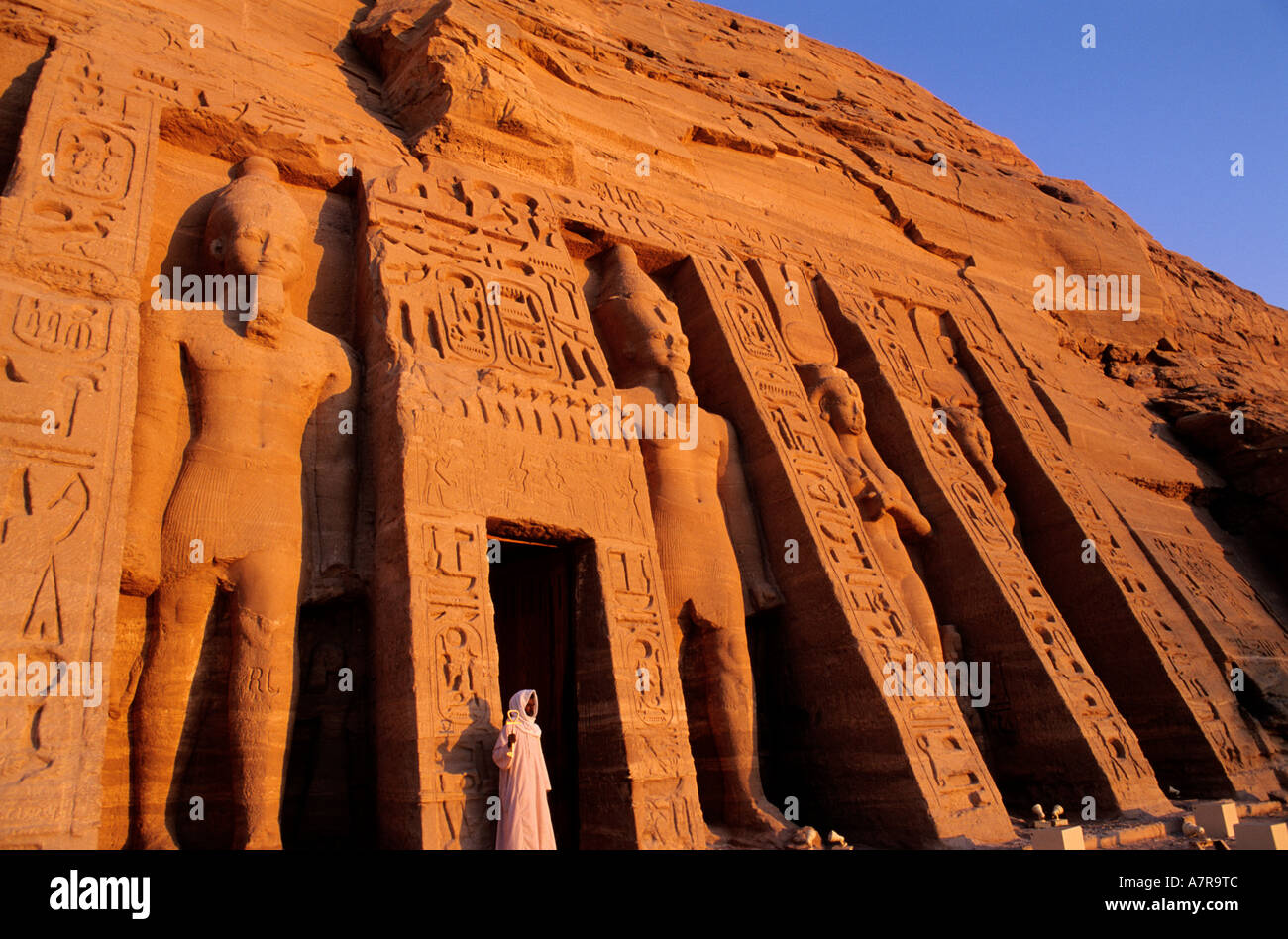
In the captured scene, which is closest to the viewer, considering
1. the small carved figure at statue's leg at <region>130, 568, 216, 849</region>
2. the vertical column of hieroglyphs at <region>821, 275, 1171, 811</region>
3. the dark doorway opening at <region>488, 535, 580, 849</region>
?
the small carved figure at statue's leg at <region>130, 568, 216, 849</region>

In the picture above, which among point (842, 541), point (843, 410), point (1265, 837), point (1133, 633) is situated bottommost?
point (1265, 837)

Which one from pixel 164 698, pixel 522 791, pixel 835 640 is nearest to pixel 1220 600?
pixel 835 640

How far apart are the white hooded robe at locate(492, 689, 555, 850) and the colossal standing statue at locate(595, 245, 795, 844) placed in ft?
5.50

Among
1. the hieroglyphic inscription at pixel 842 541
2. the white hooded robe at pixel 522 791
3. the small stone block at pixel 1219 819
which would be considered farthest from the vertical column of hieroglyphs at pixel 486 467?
the small stone block at pixel 1219 819

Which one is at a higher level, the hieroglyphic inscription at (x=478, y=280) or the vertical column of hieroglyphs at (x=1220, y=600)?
the hieroglyphic inscription at (x=478, y=280)

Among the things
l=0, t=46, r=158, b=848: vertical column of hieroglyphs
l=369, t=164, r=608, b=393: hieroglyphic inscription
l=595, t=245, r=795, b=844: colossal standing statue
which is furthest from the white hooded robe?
l=369, t=164, r=608, b=393: hieroglyphic inscription

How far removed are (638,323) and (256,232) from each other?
2746 mm

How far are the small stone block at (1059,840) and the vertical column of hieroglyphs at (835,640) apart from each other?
25.4 inches

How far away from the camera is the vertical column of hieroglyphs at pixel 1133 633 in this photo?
7.20m

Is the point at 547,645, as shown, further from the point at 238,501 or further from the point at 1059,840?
the point at 1059,840

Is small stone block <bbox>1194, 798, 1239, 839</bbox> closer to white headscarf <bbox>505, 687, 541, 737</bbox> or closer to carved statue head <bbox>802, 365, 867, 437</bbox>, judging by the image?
carved statue head <bbox>802, 365, 867, 437</bbox>

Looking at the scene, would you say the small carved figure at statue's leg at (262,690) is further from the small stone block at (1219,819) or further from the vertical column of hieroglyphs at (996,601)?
the small stone block at (1219,819)

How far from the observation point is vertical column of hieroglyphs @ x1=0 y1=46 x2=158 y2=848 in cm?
311

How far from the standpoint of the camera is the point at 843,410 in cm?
737
